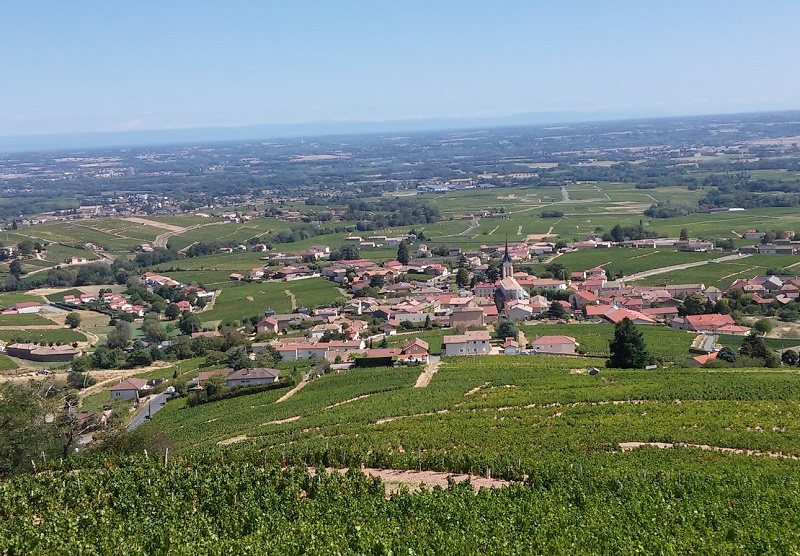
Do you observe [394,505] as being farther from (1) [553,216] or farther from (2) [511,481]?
(1) [553,216]

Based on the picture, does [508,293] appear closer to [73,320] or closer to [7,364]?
[73,320]

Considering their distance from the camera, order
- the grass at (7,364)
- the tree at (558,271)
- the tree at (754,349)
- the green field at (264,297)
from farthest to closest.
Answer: the tree at (558,271)
the green field at (264,297)
the grass at (7,364)
the tree at (754,349)

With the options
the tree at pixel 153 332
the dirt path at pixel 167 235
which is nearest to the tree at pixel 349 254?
the dirt path at pixel 167 235

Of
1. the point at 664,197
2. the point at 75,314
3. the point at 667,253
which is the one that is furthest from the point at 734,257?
the point at 75,314

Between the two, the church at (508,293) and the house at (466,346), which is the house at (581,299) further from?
the house at (466,346)

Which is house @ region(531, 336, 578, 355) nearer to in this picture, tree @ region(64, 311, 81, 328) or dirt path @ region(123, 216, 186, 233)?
tree @ region(64, 311, 81, 328)

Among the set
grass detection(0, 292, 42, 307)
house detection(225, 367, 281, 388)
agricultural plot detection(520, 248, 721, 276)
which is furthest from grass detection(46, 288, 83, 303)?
agricultural plot detection(520, 248, 721, 276)
